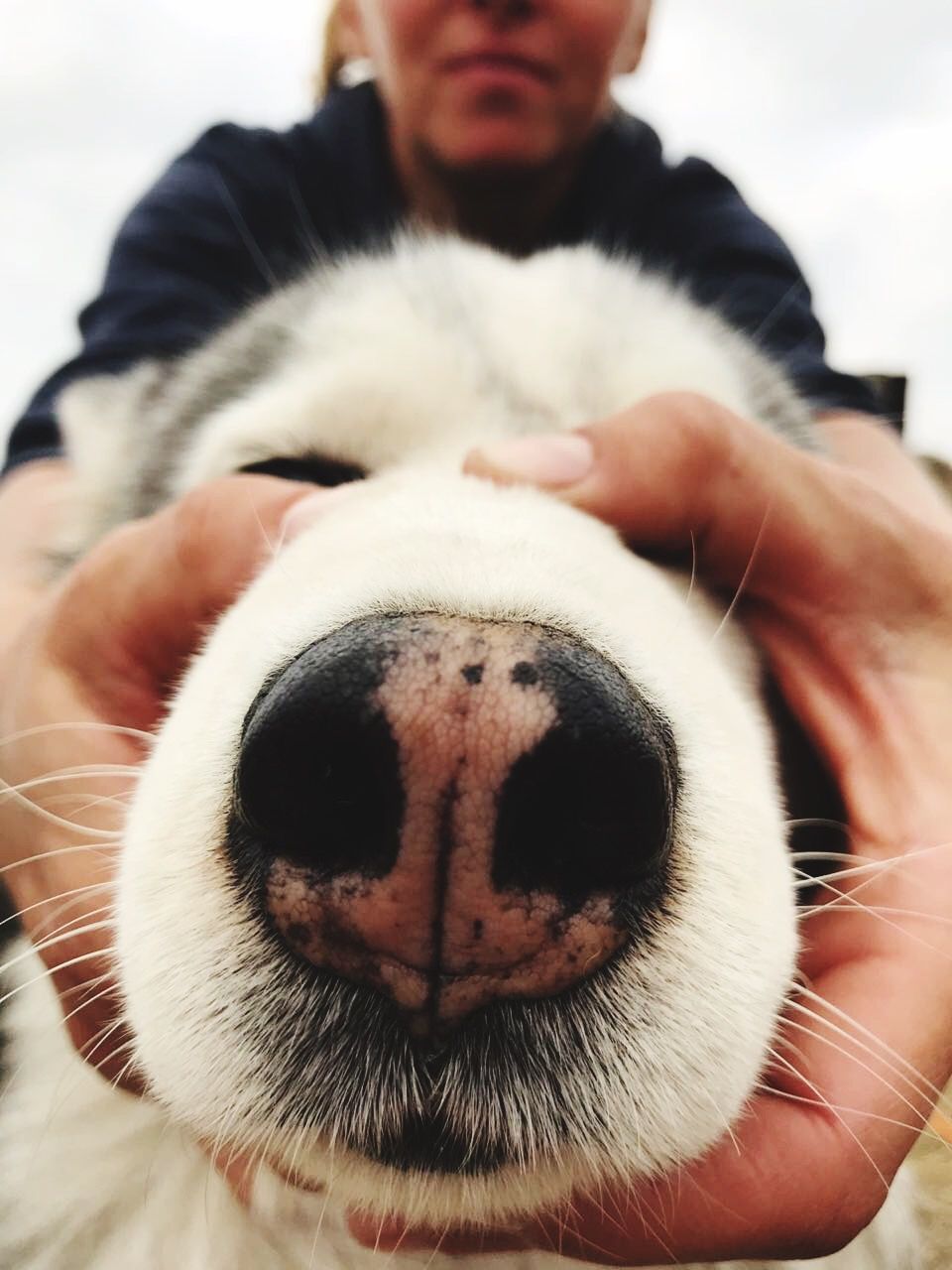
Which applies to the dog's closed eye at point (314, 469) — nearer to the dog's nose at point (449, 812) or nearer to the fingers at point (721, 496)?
the fingers at point (721, 496)

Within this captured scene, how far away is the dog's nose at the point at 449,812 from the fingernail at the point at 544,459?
1.76 ft

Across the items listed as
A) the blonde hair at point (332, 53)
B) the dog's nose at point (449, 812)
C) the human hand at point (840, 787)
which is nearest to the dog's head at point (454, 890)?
the dog's nose at point (449, 812)

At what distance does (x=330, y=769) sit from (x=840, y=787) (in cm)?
92

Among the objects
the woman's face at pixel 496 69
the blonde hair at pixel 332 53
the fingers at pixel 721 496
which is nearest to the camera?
the fingers at pixel 721 496

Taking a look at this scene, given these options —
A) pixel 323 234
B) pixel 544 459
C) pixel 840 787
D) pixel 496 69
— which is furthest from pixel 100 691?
pixel 496 69

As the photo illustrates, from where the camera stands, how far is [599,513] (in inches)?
46.8

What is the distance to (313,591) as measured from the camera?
0.86 metres

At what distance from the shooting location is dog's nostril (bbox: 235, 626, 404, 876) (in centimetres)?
60

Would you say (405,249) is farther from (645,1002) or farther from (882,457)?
(645,1002)

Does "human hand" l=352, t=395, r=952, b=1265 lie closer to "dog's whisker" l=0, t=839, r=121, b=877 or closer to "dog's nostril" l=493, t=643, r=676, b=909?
"dog's nostril" l=493, t=643, r=676, b=909

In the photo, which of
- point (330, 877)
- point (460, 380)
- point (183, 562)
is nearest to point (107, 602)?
point (183, 562)

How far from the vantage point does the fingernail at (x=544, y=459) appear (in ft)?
3.85

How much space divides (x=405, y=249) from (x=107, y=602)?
985 millimetres

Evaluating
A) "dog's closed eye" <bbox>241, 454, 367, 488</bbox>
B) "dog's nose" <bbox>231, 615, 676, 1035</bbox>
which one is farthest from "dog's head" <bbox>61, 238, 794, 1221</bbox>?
"dog's closed eye" <bbox>241, 454, 367, 488</bbox>
